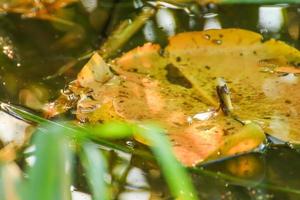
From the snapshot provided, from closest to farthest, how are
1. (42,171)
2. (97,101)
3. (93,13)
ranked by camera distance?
1. (42,171)
2. (97,101)
3. (93,13)

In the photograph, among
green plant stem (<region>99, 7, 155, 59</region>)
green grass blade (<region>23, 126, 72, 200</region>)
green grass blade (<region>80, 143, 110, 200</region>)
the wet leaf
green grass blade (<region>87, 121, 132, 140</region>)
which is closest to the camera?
green grass blade (<region>23, 126, 72, 200</region>)

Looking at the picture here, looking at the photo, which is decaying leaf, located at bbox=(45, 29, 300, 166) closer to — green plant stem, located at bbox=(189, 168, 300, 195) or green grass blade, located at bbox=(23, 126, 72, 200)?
green plant stem, located at bbox=(189, 168, 300, 195)

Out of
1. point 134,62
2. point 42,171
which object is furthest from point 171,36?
point 42,171

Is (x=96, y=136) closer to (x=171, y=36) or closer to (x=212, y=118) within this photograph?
(x=212, y=118)

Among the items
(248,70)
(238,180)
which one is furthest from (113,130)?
(248,70)

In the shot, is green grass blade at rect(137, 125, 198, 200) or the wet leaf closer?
green grass blade at rect(137, 125, 198, 200)

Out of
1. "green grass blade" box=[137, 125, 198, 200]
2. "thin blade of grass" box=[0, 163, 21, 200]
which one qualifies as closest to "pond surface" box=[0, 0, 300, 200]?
"green grass blade" box=[137, 125, 198, 200]
